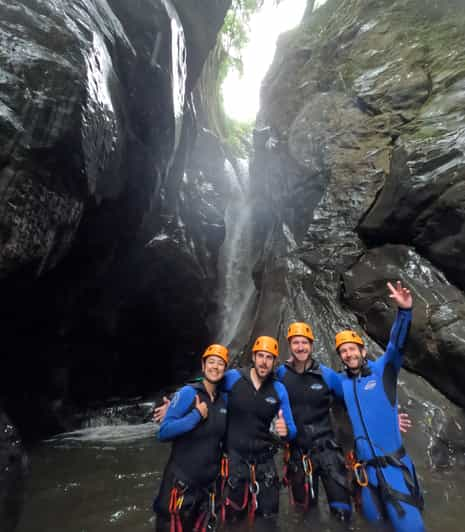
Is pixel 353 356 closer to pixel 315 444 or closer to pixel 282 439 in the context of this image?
pixel 315 444

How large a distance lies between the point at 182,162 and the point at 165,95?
430 cm

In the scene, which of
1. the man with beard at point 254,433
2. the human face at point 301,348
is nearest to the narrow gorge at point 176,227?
the man with beard at point 254,433

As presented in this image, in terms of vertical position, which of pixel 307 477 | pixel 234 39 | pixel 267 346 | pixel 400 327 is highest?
pixel 234 39

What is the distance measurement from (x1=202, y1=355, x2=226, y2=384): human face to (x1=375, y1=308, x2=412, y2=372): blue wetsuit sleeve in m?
1.90

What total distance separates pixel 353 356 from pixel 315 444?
3.52 feet

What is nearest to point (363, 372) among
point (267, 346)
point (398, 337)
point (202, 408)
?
point (398, 337)

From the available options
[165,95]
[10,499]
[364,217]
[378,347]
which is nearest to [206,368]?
[10,499]

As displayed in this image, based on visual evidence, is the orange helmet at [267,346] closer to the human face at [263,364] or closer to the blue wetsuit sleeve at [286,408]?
the human face at [263,364]

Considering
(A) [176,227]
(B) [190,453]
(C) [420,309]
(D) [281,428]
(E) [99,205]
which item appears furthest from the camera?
(A) [176,227]

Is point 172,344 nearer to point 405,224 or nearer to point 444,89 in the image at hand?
point 405,224

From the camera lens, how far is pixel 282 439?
372cm

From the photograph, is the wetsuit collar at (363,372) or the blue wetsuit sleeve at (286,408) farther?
the wetsuit collar at (363,372)

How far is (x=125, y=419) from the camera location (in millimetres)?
10859

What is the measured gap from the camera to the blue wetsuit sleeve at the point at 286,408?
3.67 m
